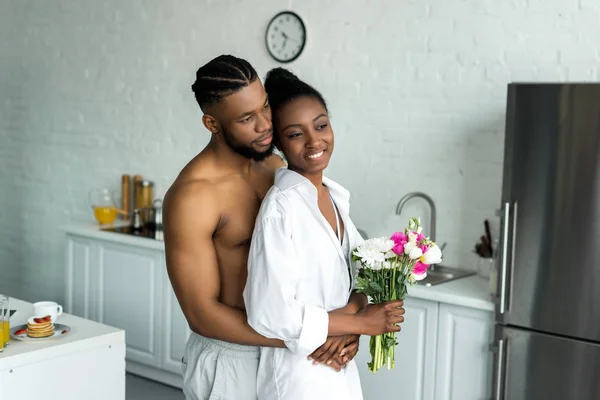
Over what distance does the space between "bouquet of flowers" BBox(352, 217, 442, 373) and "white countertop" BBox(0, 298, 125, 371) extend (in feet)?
4.39

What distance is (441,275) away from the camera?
3.87 meters

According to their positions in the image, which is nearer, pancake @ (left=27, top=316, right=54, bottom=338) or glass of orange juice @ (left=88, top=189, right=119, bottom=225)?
pancake @ (left=27, top=316, right=54, bottom=338)

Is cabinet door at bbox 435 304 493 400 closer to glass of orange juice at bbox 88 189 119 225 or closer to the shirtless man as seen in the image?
the shirtless man

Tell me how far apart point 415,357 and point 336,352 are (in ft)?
5.19

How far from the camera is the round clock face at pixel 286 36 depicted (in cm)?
443

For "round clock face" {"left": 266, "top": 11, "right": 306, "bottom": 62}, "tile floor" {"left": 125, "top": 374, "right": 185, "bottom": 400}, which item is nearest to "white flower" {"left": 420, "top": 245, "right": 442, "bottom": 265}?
"round clock face" {"left": 266, "top": 11, "right": 306, "bottom": 62}

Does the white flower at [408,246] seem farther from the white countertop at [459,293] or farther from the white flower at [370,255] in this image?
the white countertop at [459,293]

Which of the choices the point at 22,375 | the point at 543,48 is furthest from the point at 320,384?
the point at 543,48

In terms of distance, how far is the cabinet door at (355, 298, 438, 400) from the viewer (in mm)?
3525

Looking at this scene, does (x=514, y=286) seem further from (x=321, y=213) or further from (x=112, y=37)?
(x=112, y=37)

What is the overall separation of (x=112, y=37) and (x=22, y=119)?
1.15 meters

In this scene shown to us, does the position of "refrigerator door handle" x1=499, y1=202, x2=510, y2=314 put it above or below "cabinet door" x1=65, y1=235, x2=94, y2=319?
above

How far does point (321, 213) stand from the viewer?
213 centimetres

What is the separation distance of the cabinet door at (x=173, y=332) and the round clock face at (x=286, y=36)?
1399 millimetres
